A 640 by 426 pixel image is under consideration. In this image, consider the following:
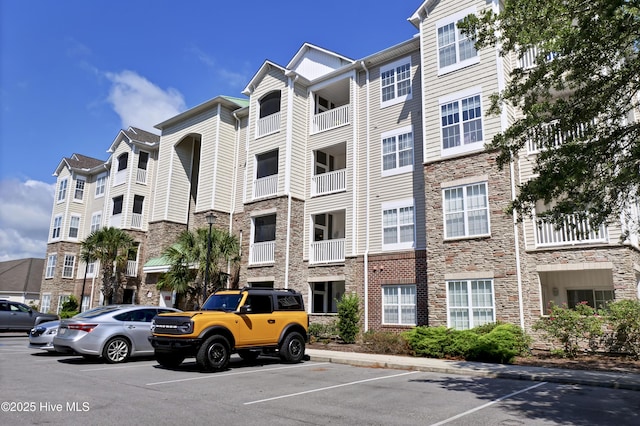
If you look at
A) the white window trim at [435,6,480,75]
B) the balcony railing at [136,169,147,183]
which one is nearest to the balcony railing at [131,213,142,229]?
the balcony railing at [136,169,147,183]

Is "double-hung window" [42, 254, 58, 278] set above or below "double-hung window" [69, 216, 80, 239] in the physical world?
below

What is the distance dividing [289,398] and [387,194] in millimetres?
13736

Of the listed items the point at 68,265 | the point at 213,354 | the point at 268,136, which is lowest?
the point at 213,354

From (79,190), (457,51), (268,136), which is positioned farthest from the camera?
(79,190)

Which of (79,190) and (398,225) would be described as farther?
(79,190)

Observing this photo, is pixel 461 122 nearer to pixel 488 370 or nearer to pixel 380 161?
Answer: pixel 380 161

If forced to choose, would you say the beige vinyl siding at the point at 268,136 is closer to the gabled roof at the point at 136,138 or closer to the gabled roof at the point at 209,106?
the gabled roof at the point at 209,106

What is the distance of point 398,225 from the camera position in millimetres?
20312

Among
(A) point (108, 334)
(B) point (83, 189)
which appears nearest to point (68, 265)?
→ (B) point (83, 189)

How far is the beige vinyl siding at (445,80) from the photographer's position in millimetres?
17453

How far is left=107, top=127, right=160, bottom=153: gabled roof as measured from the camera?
112 feet

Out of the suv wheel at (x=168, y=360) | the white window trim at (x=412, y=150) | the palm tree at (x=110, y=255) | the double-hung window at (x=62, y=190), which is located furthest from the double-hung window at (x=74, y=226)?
the suv wheel at (x=168, y=360)

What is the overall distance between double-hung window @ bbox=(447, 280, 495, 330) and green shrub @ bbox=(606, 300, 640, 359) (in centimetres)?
356

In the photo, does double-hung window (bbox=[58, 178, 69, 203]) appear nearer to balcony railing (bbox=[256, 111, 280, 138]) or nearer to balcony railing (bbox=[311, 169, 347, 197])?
balcony railing (bbox=[256, 111, 280, 138])
